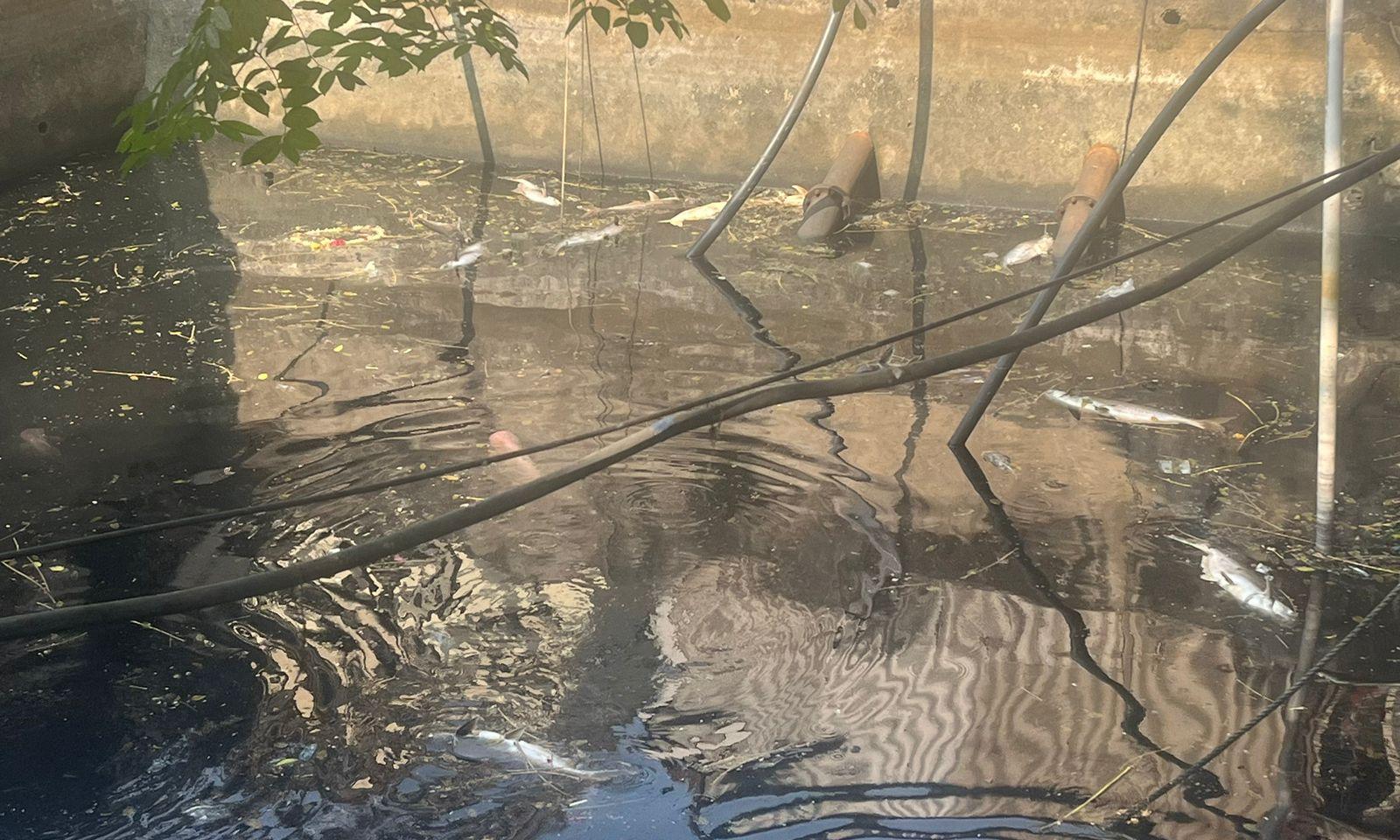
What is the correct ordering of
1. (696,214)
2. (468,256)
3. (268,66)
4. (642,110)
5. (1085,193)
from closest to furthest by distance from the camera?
(268,66)
(1085,193)
(468,256)
(696,214)
(642,110)

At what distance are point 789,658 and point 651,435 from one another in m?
1.55

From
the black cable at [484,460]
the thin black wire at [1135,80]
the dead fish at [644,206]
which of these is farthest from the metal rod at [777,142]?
the black cable at [484,460]

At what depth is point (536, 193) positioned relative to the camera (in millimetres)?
7426

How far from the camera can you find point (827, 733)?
122 inches

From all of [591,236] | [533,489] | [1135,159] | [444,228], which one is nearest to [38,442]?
[444,228]

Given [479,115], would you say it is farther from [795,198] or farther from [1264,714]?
[1264,714]

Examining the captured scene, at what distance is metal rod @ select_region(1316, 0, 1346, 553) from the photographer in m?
3.54

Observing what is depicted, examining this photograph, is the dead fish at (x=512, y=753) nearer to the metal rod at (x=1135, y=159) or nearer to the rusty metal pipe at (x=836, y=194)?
the metal rod at (x=1135, y=159)

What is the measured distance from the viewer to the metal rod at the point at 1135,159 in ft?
11.8

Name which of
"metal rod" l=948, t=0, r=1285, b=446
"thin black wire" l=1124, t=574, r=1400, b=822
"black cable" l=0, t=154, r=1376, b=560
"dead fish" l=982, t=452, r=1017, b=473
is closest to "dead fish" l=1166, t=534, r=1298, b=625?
"thin black wire" l=1124, t=574, r=1400, b=822

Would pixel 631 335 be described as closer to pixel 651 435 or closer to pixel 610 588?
pixel 610 588

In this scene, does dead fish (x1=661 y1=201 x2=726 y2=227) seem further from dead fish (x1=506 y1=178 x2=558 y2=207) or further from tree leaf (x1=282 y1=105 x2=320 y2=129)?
tree leaf (x1=282 y1=105 x2=320 y2=129)

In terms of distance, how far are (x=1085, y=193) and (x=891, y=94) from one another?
4.90 ft

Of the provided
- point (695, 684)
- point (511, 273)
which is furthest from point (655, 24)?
point (511, 273)
